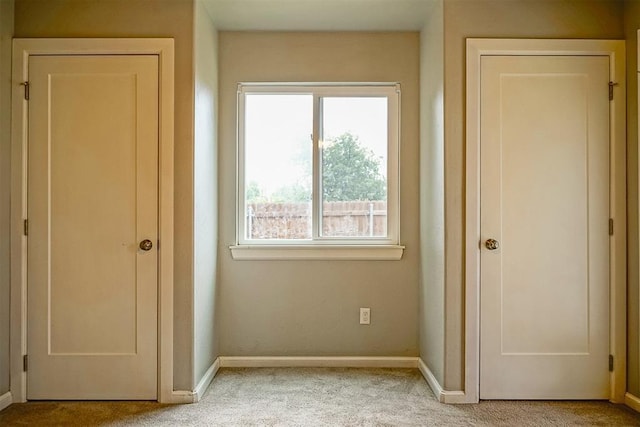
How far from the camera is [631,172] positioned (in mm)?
2594

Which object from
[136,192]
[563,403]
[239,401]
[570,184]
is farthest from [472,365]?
[136,192]

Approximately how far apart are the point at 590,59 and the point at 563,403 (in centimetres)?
194

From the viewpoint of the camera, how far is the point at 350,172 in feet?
10.9

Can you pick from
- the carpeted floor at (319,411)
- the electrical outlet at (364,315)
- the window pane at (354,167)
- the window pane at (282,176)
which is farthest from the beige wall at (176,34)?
the electrical outlet at (364,315)

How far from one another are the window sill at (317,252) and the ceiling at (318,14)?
1483mm

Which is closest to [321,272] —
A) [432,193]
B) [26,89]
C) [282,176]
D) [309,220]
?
[309,220]

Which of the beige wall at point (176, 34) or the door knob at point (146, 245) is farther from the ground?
the beige wall at point (176, 34)

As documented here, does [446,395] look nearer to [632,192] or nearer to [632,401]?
[632,401]

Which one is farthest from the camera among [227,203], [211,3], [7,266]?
[227,203]

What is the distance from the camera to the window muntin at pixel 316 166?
10.9ft

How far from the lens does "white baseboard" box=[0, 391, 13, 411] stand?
2.53 m

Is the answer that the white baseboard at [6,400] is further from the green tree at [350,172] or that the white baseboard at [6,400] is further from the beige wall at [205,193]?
the green tree at [350,172]

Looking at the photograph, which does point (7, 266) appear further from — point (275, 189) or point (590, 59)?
point (590, 59)

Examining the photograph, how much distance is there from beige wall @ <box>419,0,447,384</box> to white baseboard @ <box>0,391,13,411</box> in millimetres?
2405
